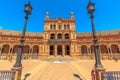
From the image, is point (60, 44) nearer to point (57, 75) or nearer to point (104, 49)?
point (104, 49)

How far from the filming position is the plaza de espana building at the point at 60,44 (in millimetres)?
38156

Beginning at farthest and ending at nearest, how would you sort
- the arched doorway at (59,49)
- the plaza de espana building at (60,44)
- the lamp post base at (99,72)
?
the arched doorway at (59,49), the plaza de espana building at (60,44), the lamp post base at (99,72)

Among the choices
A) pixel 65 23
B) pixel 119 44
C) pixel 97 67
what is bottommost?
pixel 97 67

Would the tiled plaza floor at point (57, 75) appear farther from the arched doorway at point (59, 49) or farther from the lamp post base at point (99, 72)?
the arched doorway at point (59, 49)

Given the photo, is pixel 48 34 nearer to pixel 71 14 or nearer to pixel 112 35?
pixel 71 14

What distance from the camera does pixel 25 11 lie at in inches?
380

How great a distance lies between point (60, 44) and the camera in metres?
39.1

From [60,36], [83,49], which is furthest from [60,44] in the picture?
[83,49]

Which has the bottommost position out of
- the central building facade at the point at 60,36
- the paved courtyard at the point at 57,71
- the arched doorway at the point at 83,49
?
the paved courtyard at the point at 57,71

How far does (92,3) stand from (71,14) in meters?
36.6

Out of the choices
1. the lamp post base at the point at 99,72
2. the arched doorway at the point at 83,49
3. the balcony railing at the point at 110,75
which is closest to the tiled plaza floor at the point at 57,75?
the lamp post base at the point at 99,72

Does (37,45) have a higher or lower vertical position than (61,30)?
lower

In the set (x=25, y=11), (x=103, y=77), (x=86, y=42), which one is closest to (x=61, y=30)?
(x=86, y=42)

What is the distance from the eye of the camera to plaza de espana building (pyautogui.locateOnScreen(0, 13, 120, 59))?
38.2 meters
